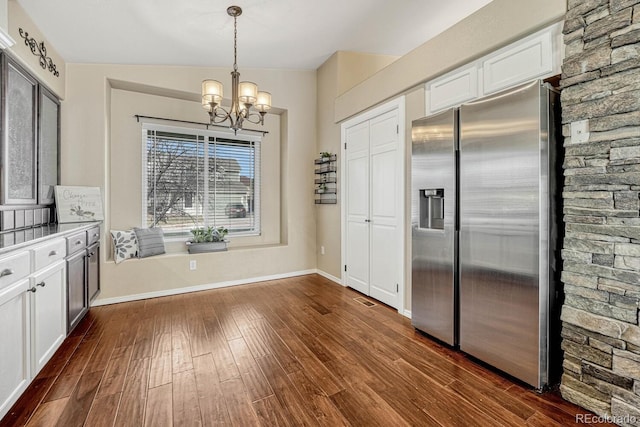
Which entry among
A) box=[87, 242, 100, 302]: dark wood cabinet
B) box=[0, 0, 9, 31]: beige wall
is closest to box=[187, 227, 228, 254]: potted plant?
box=[87, 242, 100, 302]: dark wood cabinet

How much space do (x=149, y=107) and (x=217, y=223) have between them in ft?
6.00

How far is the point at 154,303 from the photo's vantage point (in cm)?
350

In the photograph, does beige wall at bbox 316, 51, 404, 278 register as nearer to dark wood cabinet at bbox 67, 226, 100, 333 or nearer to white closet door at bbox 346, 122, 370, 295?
white closet door at bbox 346, 122, 370, 295

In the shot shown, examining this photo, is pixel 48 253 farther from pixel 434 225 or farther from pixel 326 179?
pixel 326 179

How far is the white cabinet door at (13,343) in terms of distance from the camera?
5.14 ft

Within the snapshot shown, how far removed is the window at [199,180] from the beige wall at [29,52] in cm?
100

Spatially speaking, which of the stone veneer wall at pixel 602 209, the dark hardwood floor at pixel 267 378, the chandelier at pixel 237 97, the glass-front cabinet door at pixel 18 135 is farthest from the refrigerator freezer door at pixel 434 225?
the glass-front cabinet door at pixel 18 135

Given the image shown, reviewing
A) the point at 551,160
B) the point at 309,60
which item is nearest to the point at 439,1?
the point at 309,60

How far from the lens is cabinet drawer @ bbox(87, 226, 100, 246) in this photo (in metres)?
2.98

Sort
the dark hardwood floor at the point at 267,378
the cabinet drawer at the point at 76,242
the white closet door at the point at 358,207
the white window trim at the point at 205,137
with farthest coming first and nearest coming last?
1. the white window trim at the point at 205,137
2. the white closet door at the point at 358,207
3. the cabinet drawer at the point at 76,242
4. the dark hardwood floor at the point at 267,378

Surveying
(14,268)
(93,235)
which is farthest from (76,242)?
(14,268)

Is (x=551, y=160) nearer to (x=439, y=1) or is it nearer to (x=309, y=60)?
(x=439, y=1)

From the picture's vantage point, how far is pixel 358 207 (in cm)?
393

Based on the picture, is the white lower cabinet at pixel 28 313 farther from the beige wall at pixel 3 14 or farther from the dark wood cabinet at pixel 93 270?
the beige wall at pixel 3 14
